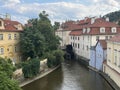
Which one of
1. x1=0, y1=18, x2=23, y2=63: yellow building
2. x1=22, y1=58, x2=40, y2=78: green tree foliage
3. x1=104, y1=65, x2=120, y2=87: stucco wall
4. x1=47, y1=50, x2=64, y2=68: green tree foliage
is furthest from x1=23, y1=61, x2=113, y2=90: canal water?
x1=0, y1=18, x2=23, y2=63: yellow building

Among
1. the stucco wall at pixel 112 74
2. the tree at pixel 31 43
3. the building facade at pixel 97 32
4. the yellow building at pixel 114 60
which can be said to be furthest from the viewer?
the building facade at pixel 97 32

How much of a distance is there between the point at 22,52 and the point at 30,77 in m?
11.1

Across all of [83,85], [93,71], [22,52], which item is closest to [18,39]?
[22,52]

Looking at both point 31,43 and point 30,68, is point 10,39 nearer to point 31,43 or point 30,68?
point 31,43

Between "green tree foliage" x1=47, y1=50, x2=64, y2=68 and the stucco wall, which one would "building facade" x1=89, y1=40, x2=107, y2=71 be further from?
"green tree foliage" x1=47, y1=50, x2=64, y2=68

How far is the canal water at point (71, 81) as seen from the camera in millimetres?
34984

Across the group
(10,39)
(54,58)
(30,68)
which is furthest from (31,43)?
(30,68)

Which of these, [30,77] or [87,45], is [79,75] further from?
[87,45]

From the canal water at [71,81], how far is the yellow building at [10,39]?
7671 millimetres

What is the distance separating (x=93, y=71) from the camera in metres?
47.3

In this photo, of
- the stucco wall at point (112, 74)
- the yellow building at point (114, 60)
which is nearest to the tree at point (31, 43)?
the stucco wall at point (112, 74)

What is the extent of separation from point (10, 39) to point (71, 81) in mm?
13826

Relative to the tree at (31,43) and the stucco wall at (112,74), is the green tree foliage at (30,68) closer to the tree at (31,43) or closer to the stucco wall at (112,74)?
the tree at (31,43)

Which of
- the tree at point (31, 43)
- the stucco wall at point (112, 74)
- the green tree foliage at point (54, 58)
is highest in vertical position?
the tree at point (31, 43)
